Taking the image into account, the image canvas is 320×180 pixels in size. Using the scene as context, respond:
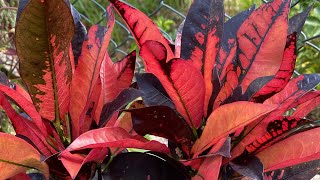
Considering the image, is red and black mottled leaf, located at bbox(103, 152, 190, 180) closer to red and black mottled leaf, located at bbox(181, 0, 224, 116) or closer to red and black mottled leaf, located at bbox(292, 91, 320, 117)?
red and black mottled leaf, located at bbox(181, 0, 224, 116)

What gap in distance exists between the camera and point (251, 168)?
679 millimetres

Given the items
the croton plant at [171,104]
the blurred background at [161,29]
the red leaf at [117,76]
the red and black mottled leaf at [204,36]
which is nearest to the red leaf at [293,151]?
the croton plant at [171,104]

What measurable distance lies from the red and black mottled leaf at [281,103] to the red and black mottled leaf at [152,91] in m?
0.10

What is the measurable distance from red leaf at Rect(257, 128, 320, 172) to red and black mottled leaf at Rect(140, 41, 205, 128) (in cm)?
11

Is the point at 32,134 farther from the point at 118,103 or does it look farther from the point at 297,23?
the point at 297,23

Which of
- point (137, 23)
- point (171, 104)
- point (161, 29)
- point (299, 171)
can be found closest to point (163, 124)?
point (171, 104)

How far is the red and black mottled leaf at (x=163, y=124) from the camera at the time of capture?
0.68 metres

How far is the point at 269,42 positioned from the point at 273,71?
1.5 inches

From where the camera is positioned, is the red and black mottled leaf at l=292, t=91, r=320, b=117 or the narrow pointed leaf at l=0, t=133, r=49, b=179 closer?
the narrow pointed leaf at l=0, t=133, r=49, b=179

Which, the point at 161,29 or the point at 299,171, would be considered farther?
the point at 161,29

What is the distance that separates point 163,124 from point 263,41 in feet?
0.54

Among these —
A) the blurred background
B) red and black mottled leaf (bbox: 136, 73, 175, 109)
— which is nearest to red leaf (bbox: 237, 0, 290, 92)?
red and black mottled leaf (bbox: 136, 73, 175, 109)

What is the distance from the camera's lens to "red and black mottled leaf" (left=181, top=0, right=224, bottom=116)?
0.72m

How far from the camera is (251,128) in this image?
713mm
